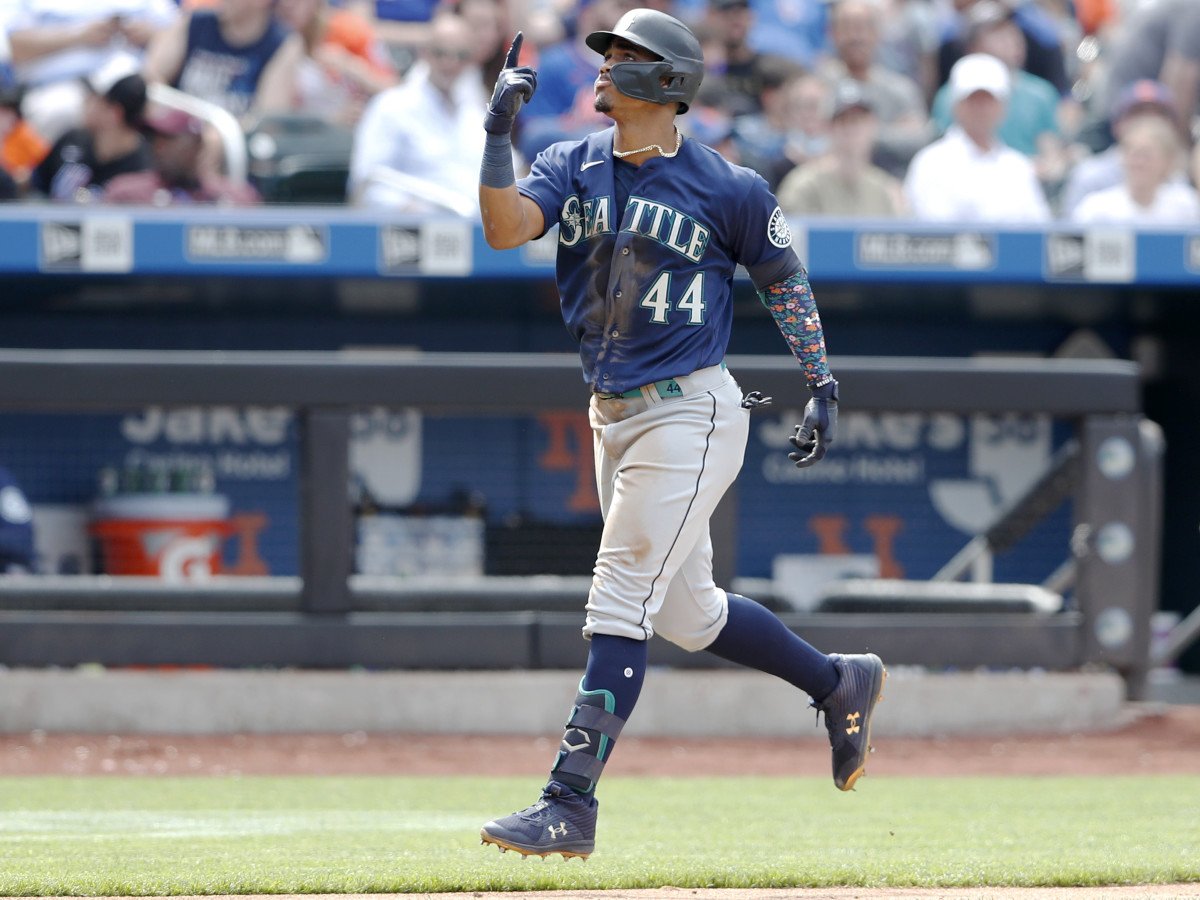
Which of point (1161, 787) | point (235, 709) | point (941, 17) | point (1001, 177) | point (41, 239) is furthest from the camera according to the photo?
point (941, 17)

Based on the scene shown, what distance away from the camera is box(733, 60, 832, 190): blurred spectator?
7961 millimetres

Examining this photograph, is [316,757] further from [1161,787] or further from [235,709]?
[1161,787]

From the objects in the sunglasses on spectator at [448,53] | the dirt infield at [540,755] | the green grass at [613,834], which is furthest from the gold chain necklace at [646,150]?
the sunglasses on spectator at [448,53]

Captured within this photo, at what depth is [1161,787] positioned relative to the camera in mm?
4863

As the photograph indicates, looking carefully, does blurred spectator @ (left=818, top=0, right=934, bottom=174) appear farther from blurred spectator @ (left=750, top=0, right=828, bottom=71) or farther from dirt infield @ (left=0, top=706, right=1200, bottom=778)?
dirt infield @ (left=0, top=706, right=1200, bottom=778)

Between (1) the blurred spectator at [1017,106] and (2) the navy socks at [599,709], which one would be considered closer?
(2) the navy socks at [599,709]

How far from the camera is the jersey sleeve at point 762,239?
3311 mm

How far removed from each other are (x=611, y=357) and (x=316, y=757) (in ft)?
9.40

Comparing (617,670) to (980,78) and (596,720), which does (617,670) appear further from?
(980,78)

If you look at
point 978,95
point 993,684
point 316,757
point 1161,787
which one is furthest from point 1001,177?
point 316,757

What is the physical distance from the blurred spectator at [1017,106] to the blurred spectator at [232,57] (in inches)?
147

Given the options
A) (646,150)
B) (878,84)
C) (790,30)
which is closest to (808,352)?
(646,150)

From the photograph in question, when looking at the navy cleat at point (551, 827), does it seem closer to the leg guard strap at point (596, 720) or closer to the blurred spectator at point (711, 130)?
the leg guard strap at point (596, 720)

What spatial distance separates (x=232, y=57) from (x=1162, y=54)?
5.32m
